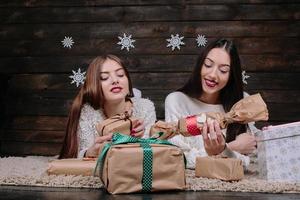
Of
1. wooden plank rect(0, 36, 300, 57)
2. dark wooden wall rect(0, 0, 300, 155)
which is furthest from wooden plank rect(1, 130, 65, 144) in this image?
wooden plank rect(0, 36, 300, 57)

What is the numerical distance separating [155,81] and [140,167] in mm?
2006

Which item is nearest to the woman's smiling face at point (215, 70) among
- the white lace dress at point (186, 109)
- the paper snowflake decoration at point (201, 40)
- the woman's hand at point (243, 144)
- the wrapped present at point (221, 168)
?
the white lace dress at point (186, 109)

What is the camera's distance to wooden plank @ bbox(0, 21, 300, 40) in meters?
3.58

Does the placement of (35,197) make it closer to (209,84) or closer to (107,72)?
(107,72)

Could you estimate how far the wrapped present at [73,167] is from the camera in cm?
200

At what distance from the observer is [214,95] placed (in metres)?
2.68

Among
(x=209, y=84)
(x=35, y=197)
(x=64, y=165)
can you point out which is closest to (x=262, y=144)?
(x=209, y=84)

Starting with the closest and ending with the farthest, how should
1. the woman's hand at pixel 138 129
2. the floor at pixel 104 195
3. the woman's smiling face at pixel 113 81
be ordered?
the floor at pixel 104 195 < the woman's hand at pixel 138 129 < the woman's smiling face at pixel 113 81

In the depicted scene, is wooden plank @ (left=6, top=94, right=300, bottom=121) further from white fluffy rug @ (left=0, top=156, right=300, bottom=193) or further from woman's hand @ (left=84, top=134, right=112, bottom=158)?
white fluffy rug @ (left=0, top=156, right=300, bottom=193)

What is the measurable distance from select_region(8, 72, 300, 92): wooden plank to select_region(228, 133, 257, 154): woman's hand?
3.98 feet

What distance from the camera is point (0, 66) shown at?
3836 millimetres

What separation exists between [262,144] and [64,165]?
920mm

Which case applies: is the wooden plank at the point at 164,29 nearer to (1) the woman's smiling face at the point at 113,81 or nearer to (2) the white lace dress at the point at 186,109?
(2) the white lace dress at the point at 186,109

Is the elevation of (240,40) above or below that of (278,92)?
above
